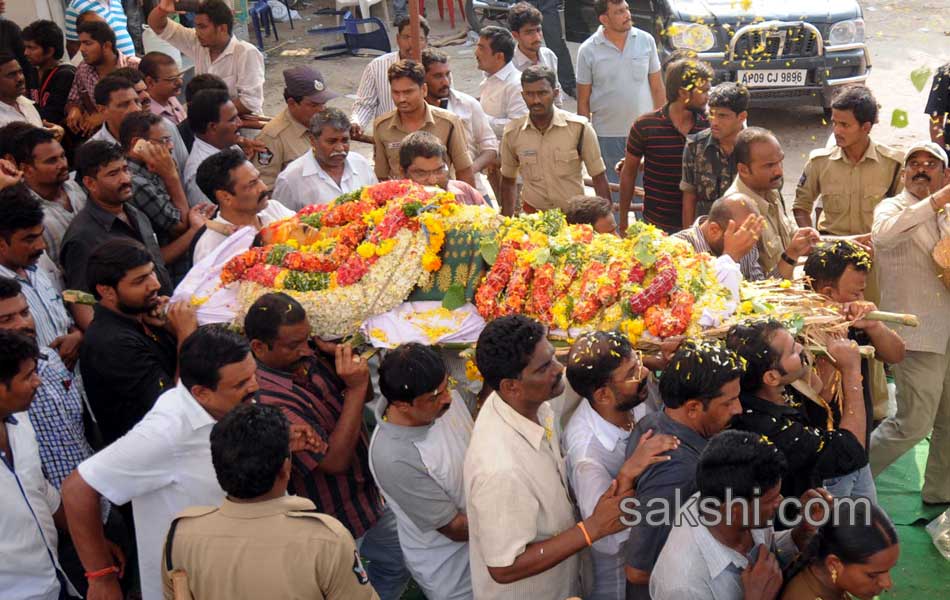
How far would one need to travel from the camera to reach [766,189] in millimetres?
5766

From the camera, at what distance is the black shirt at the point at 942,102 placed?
7.29 metres

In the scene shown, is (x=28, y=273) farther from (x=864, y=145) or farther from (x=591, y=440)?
(x=864, y=145)

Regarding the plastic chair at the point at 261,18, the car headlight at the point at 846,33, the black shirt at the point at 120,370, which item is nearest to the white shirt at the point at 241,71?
the black shirt at the point at 120,370

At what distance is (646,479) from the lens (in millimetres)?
3670

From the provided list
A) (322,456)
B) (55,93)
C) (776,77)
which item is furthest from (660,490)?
(776,77)

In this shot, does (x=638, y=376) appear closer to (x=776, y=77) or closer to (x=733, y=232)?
(x=733, y=232)

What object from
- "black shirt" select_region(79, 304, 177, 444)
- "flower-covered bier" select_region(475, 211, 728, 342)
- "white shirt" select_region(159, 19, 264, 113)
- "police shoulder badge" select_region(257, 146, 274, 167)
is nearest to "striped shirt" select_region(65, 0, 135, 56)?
"white shirt" select_region(159, 19, 264, 113)

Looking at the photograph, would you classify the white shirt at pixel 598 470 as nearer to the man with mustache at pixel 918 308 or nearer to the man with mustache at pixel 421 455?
the man with mustache at pixel 421 455

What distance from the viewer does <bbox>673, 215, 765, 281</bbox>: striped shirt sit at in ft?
17.8

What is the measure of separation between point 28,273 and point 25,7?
270 inches

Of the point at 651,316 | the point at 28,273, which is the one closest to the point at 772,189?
the point at 651,316

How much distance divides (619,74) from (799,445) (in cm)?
517

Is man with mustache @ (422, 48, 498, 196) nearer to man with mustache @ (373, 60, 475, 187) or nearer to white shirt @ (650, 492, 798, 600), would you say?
man with mustache @ (373, 60, 475, 187)

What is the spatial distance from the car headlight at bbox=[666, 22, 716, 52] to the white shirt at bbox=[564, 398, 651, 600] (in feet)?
24.3
